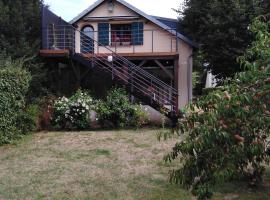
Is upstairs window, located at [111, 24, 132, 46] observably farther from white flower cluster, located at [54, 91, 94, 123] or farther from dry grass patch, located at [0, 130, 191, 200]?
dry grass patch, located at [0, 130, 191, 200]

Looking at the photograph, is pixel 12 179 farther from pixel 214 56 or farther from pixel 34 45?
pixel 214 56

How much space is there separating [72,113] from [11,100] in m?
3.11

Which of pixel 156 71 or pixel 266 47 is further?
pixel 156 71

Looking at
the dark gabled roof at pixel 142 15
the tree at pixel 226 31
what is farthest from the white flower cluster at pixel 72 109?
the tree at pixel 226 31

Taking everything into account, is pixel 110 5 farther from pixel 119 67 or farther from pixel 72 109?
pixel 72 109

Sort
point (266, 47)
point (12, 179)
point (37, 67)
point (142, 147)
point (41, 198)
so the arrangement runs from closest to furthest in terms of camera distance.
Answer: point (266, 47)
point (41, 198)
point (12, 179)
point (142, 147)
point (37, 67)

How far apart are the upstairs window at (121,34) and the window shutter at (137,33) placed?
23 centimetres

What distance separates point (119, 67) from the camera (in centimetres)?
1739

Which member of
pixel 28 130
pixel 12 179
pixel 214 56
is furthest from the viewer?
pixel 214 56

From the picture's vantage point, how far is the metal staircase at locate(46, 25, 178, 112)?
52.9 ft

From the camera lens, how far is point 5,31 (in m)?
16.9

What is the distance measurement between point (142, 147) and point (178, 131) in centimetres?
730

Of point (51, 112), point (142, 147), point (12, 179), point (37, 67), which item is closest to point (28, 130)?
point (51, 112)

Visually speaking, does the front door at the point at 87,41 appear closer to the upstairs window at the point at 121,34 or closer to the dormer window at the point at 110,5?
the upstairs window at the point at 121,34
